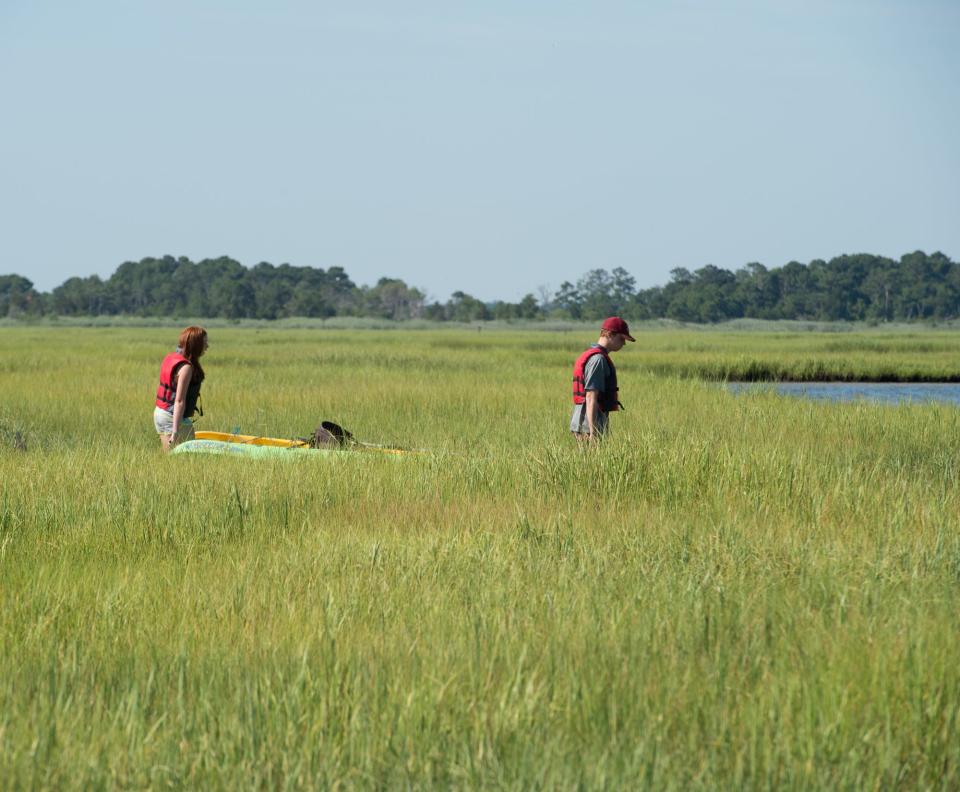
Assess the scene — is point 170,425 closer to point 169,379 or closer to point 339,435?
point 169,379

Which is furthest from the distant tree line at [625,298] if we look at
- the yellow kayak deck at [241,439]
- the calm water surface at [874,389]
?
the yellow kayak deck at [241,439]

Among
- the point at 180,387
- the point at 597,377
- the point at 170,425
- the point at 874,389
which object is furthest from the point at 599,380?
the point at 874,389

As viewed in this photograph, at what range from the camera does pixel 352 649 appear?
4305 mm

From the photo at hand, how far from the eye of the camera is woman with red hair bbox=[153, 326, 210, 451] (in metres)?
9.83

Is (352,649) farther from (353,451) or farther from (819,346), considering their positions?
(819,346)

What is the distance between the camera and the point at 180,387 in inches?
396

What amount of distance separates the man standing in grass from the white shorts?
3656 millimetres

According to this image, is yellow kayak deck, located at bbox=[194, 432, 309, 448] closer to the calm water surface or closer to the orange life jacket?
the orange life jacket

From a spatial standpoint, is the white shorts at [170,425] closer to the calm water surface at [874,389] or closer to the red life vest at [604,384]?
the red life vest at [604,384]

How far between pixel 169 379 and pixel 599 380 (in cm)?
393

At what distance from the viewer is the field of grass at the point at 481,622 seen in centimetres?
342

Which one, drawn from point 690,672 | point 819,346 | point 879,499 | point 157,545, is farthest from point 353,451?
point 819,346

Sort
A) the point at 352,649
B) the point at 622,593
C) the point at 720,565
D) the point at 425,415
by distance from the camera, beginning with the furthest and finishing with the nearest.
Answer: the point at 425,415
the point at 720,565
the point at 622,593
the point at 352,649

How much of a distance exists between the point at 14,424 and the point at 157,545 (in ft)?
26.6
